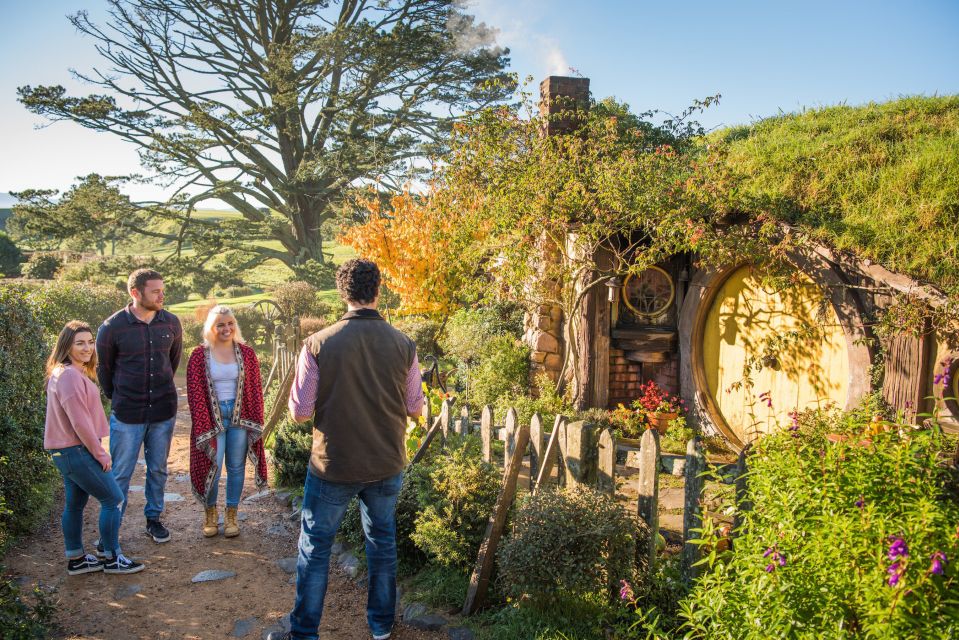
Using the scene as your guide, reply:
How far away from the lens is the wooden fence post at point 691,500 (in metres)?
3.42

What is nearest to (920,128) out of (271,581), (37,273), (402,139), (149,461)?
(271,581)

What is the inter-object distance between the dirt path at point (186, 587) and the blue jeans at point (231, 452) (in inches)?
18.3

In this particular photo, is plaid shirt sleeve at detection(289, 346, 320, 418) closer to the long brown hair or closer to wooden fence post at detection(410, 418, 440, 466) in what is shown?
the long brown hair

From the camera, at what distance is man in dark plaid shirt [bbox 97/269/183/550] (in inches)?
186

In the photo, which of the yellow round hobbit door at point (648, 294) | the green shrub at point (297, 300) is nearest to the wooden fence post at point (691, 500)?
the yellow round hobbit door at point (648, 294)

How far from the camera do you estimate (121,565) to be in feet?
Result: 14.8

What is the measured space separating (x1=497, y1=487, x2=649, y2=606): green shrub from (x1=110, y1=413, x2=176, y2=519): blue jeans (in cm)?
302

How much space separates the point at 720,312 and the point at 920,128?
2.77 metres

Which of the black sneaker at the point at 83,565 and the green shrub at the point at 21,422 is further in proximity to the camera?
the green shrub at the point at 21,422

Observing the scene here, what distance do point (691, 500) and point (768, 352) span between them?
406 centimetres

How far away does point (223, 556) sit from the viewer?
16.3 ft

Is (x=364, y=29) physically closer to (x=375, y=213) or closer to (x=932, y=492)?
(x=375, y=213)

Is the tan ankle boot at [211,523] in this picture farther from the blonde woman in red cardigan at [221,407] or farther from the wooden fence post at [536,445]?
the wooden fence post at [536,445]

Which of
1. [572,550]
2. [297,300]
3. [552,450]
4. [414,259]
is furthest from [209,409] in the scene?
[297,300]
